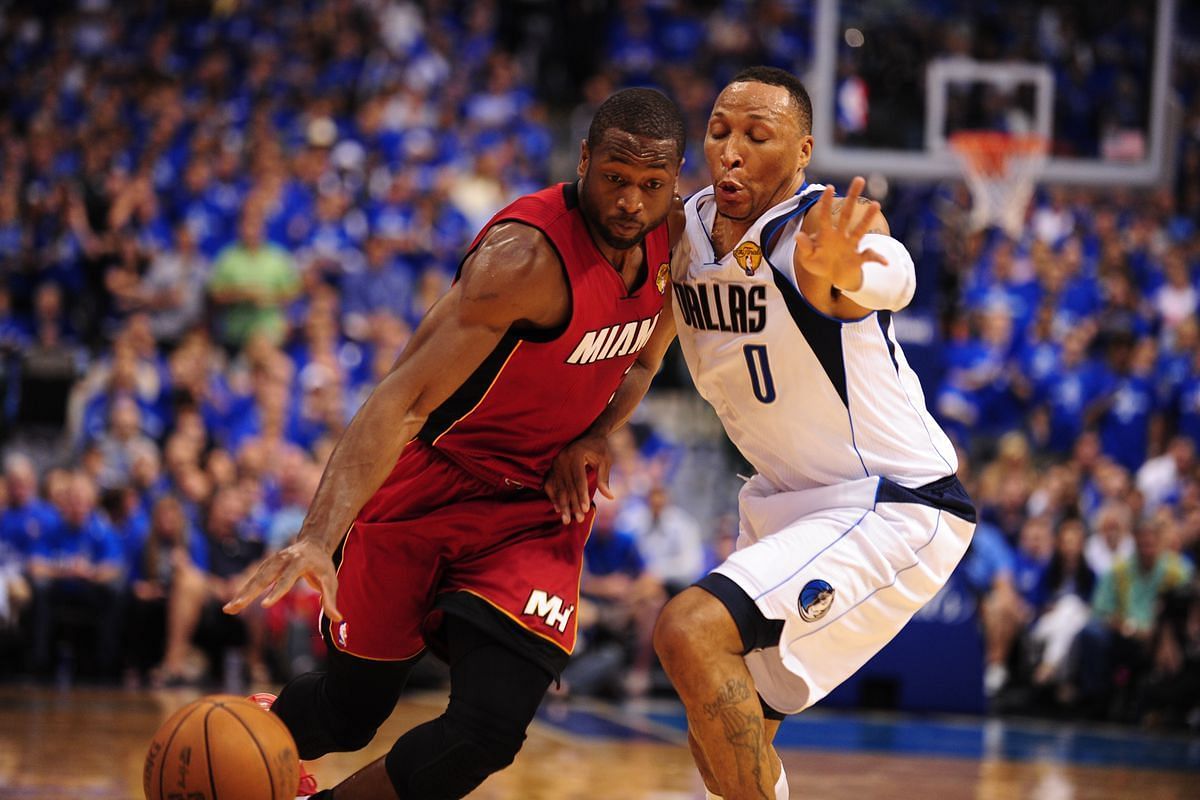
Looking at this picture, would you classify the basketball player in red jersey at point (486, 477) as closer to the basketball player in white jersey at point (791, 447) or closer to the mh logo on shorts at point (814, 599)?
the basketball player in white jersey at point (791, 447)

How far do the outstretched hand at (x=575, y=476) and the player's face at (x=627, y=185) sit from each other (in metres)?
0.67

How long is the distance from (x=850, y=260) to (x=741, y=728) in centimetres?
132

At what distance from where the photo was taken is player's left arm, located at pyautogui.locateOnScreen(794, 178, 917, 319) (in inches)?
164

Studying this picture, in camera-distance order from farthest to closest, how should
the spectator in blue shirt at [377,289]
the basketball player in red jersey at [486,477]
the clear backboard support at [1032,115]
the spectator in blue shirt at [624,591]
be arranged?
1. the spectator in blue shirt at [377,289]
2. the clear backboard support at [1032,115]
3. the spectator in blue shirt at [624,591]
4. the basketball player in red jersey at [486,477]

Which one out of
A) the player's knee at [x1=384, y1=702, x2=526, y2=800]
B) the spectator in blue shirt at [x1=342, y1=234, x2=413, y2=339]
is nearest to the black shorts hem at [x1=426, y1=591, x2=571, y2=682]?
the player's knee at [x1=384, y1=702, x2=526, y2=800]

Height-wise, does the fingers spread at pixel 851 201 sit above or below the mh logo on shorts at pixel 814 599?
above

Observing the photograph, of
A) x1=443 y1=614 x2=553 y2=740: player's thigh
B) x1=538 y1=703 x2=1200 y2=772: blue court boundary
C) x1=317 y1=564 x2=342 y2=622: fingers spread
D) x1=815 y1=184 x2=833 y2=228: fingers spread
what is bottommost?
x1=538 y1=703 x2=1200 y2=772: blue court boundary

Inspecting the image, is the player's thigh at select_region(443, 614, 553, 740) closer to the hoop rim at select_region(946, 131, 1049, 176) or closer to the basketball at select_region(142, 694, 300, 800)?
the basketball at select_region(142, 694, 300, 800)

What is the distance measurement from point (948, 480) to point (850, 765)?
420 cm

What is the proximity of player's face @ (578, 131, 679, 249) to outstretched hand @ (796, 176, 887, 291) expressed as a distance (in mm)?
433

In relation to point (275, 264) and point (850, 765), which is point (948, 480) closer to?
point (850, 765)

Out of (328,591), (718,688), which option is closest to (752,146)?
(718,688)

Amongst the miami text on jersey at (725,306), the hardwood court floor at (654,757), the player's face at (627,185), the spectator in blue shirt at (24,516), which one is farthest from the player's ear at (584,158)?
the spectator in blue shirt at (24,516)

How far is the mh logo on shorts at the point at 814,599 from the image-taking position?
429 cm
